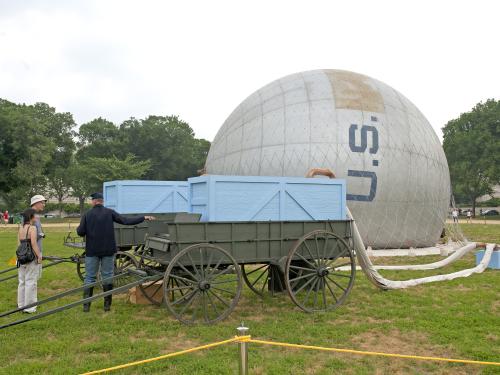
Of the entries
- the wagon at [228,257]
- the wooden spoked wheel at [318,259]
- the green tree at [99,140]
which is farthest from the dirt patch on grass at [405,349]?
the green tree at [99,140]

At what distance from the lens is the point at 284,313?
27.5 ft

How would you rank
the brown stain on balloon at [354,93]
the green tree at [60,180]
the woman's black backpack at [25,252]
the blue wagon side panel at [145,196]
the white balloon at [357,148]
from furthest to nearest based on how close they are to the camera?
1. the green tree at [60,180]
2. the brown stain on balloon at [354,93]
3. the white balloon at [357,148]
4. the blue wagon side panel at [145,196]
5. the woman's black backpack at [25,252]

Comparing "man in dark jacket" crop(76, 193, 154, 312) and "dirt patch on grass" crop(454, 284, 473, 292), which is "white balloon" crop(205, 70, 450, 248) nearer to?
"dirt patch on grass" crop(454, 284, 473, 292)

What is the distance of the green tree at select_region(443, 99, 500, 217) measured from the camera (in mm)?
52000

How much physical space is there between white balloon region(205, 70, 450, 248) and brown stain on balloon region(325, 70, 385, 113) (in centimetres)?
4

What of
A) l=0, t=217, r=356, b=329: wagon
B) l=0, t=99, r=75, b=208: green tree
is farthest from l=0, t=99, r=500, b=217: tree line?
l=0, t=217, r=356, b=329: wagon

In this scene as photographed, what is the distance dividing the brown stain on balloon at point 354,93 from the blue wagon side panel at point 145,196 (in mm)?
7103

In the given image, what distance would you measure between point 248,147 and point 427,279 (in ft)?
26.2

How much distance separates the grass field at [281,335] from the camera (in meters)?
5.64

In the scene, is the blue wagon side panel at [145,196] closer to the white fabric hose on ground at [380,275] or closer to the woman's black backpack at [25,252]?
the woman's black backpack at [25,252]

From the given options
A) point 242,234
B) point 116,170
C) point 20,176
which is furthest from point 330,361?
point 116,170

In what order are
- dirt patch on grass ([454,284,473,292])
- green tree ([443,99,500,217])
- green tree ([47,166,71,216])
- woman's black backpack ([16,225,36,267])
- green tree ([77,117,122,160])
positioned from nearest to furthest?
1. woman's black backpack ([16,225,36,267])
2. dirt patch on grass ([454,284,473,292])
3. green tree ([443,99,500,217])
4. green tree ([47,166,71,216])
5. green tree ([77,117,122,160])

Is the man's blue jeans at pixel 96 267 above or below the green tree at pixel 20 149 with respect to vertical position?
below

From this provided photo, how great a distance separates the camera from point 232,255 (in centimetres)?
795
